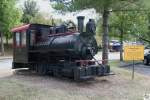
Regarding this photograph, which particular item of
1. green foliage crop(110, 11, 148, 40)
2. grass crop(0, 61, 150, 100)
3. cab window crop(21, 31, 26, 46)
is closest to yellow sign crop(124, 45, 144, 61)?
grass crop(0, 61, 150, 100)

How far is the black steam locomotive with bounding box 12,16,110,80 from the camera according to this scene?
1576cm

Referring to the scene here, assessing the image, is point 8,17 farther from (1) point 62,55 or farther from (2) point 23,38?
(1) point 62,55

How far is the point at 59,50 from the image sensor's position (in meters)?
16.5

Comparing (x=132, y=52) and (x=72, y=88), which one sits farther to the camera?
(x=132, y=52)

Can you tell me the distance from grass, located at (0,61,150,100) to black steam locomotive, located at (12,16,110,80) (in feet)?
1.66

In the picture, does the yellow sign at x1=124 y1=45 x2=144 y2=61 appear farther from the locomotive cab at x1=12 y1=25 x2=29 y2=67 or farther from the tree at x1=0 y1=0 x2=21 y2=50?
the tree at x1=0 y1=0 x2=21 y2=50

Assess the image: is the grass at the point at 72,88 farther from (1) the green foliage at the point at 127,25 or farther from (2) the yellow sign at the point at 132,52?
(1) the green foliage at the point at 127,25

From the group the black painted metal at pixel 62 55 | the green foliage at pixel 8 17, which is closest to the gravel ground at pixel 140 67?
the black painted metal at pixel 62 55

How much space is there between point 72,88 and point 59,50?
2700 mm

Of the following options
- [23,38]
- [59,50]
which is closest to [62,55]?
[59,50]

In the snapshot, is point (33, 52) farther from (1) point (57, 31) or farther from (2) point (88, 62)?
(2) point (88, 62)

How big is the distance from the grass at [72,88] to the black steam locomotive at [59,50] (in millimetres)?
506

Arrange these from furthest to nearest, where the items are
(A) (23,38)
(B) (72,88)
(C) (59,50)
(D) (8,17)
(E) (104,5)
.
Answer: (D) (8,17) → (A) (23,38) → (C) (59,50) → (E) (104,5) → (B) (72,88)

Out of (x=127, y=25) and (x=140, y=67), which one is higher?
(x=127, y=25)
